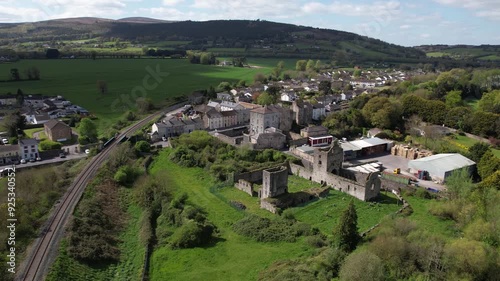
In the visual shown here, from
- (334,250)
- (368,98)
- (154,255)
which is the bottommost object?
(154,255)

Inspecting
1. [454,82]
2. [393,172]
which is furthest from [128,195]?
[454,82]

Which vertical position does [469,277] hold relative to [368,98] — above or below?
below

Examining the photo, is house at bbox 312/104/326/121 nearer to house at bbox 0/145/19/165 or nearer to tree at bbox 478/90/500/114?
tree at bbox 478/90/500/114

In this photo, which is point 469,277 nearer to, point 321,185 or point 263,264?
point 263,264

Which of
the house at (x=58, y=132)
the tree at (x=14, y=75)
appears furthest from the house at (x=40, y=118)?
the tree at (x=14, y=75)

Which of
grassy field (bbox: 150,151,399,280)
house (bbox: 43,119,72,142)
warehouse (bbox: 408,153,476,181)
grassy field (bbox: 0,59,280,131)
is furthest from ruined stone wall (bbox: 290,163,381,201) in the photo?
grassy field (bbox: 0,59,280,131)

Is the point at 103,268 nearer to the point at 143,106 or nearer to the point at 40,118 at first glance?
the point at 40,118

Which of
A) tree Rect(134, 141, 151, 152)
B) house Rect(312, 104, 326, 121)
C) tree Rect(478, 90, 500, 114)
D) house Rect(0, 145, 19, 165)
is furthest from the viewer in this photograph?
house Rect(312, 104, 326, 121)
